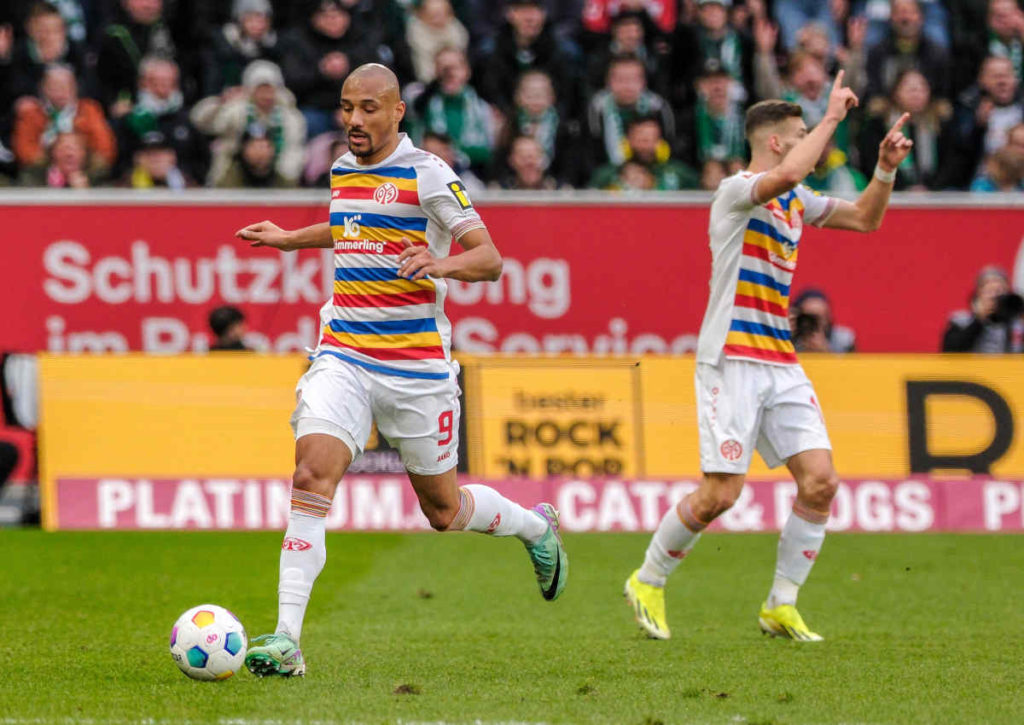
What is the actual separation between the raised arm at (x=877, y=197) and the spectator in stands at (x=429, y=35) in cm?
738

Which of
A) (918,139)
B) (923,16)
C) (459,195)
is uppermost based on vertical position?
(923,16)

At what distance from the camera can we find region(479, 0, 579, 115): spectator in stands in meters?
15.2

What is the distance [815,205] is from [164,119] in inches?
307

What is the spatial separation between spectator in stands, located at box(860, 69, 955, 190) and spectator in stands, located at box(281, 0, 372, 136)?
438 centimetres

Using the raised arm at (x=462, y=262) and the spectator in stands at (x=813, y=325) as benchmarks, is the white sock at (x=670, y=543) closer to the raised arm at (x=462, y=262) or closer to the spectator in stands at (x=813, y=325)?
the raised arm at (x=462, y=262)

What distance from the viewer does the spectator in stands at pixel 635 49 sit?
15258mm

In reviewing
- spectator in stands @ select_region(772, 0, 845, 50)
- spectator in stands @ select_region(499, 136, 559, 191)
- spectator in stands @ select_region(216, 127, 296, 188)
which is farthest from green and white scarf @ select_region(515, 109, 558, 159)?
spectator in stands @ select_region(772, 0, 845, 50)

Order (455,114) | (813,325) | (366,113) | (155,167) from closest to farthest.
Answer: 1. (366,113)
2. (813,325)
3. (155,167)
4. (455,114)

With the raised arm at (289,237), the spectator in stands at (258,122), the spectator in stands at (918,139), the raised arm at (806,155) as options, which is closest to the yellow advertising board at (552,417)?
the spectator in stands at (258,122)

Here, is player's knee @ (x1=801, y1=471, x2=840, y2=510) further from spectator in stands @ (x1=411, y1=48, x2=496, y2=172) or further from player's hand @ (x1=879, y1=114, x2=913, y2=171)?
spectator in stands @ (x1=411, y1=48, x2=496, y2=172)

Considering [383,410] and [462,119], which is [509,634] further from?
[462,119]

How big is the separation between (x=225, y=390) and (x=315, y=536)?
5875 millimetres

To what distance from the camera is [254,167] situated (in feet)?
46.3

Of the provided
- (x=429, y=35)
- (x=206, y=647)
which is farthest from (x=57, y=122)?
(x=206, y=647)
